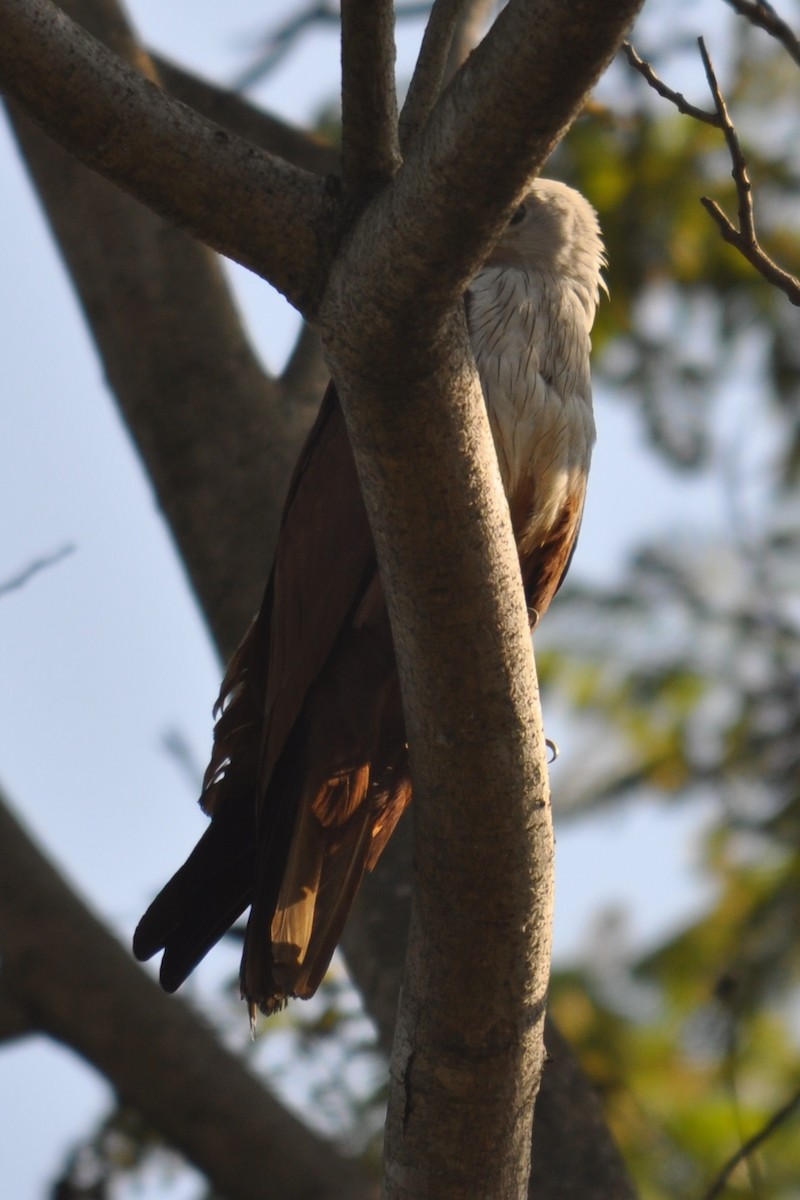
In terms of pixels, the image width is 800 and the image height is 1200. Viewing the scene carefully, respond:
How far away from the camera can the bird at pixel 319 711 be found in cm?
255

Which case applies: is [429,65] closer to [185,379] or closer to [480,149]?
[480,149]

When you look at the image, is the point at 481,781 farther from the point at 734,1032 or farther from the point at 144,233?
the point at 144,233

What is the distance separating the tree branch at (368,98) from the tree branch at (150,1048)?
2.28 meters

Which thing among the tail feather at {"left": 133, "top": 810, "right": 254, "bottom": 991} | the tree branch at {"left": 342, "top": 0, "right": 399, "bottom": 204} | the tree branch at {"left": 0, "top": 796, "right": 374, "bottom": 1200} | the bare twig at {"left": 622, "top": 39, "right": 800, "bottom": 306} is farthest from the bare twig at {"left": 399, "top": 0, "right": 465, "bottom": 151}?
the tree branch at {"left": 0, "top": 796, "right": 374, "bottom": 1200}

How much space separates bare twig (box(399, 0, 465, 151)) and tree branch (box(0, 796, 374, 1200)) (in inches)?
83.4

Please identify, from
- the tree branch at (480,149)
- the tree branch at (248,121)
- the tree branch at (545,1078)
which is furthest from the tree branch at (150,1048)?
the tree branch at (480,149)

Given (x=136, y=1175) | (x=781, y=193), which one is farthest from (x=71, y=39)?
(x=781, y=193)

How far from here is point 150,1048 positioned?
3.36 m

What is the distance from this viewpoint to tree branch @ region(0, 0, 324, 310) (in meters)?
1.67

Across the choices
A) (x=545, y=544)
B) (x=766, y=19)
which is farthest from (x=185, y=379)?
(x=766, y=19)

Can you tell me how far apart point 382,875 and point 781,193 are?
9.26ft

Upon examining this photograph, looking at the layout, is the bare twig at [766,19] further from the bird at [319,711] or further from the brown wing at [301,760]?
the brown wing at [301,760]

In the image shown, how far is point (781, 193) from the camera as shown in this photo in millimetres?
4766

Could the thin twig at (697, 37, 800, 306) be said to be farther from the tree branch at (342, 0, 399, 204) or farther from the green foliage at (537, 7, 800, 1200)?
the green foliage at (537, 7, 800, 1200)
